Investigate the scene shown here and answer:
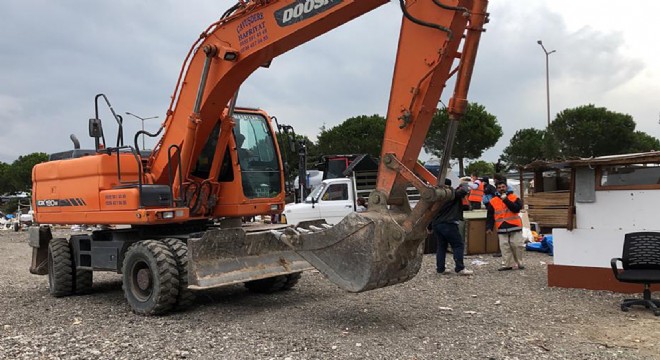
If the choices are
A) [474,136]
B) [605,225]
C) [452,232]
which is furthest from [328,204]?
[474,136]

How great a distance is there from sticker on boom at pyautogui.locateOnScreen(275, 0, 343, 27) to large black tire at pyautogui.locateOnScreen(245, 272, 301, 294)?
3.76 meters

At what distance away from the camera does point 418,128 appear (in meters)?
5.80

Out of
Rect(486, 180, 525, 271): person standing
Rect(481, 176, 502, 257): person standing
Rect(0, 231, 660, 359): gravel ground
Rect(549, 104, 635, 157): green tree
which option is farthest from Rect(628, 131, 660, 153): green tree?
Rect(0, 231, 660, 359): gravel ground

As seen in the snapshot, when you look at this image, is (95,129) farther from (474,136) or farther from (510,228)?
(474,136)

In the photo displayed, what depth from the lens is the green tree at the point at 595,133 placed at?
4500 cm

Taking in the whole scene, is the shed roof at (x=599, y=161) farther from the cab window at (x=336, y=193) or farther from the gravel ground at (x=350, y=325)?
the cab window at (x=336, y=193)

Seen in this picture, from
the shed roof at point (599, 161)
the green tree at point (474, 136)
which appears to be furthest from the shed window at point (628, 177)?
the green tree at point (474, 136)

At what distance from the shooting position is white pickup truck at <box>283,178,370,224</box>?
50.0ft

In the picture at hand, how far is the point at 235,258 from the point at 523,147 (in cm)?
5391

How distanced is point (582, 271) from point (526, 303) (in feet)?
4.33

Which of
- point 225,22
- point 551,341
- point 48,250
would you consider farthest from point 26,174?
point 551,341

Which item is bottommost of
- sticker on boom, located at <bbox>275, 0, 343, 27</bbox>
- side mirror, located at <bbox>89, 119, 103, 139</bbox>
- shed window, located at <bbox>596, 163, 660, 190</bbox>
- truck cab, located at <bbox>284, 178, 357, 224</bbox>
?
truck cab, located at <bbox>284, 178, 357, 224</bbox>

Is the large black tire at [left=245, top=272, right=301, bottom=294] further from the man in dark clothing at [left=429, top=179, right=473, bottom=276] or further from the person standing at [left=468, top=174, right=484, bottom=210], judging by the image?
the person standing at [left=468, top=174, right=484, bottom=210]

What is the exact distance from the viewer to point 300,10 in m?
6.54
